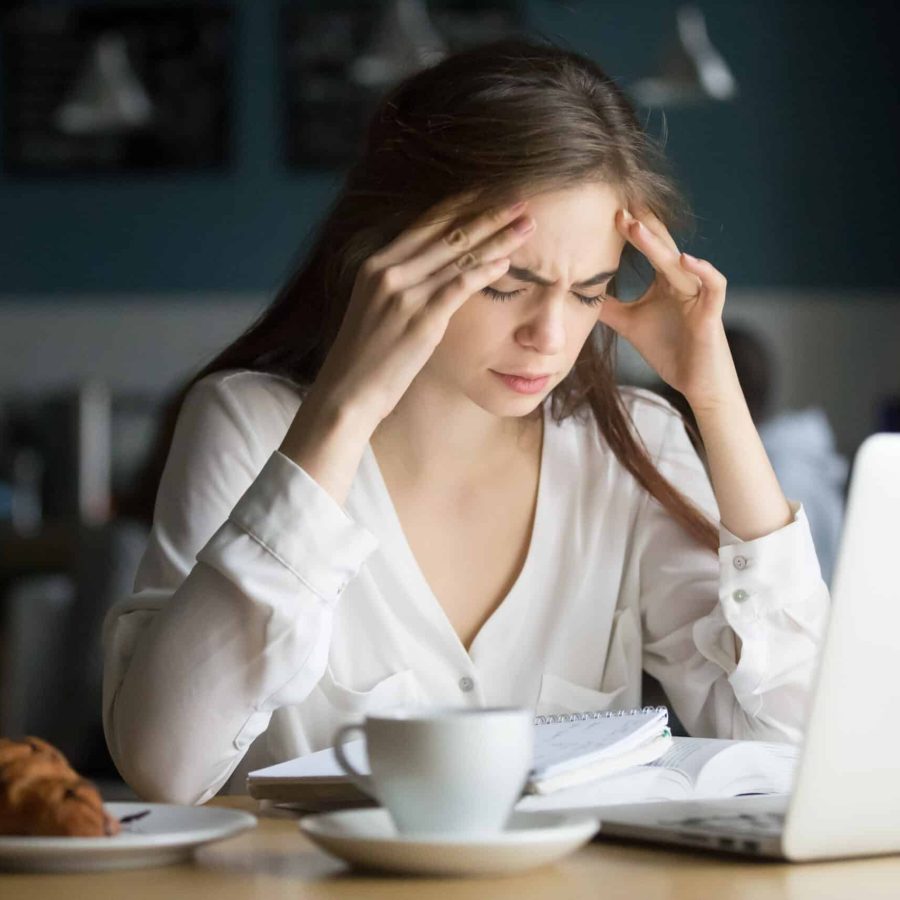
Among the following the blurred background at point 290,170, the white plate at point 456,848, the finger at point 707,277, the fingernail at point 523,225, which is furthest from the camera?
the blurred background at point 290,170

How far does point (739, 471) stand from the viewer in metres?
1.41

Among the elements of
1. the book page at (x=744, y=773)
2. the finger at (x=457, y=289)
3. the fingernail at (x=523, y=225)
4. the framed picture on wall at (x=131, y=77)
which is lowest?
the book page at (x=744, y=773)

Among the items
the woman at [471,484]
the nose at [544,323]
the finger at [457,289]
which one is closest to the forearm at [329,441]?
the woman at [471,484]

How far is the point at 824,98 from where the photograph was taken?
19.4ft

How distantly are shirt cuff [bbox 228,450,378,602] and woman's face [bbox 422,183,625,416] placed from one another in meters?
0.31

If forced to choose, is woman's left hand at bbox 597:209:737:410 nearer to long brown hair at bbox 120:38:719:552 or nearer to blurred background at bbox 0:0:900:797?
long brown hair at bbox 120:38:719:552

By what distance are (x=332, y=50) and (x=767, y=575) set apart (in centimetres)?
494

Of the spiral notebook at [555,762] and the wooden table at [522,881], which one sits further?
the spiral notebook at [555,762]

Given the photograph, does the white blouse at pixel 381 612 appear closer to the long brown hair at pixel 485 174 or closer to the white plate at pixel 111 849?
the long brown hair at pixel 485 174

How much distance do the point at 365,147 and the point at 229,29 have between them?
464cm

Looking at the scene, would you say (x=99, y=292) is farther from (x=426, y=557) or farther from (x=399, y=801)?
(x=399, y=801)

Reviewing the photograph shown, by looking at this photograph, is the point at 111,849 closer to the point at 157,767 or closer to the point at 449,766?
the point at 449,766

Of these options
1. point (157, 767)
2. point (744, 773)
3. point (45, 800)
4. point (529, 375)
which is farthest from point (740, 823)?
point (529, 375)

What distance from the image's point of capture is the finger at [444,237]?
4.17ft
